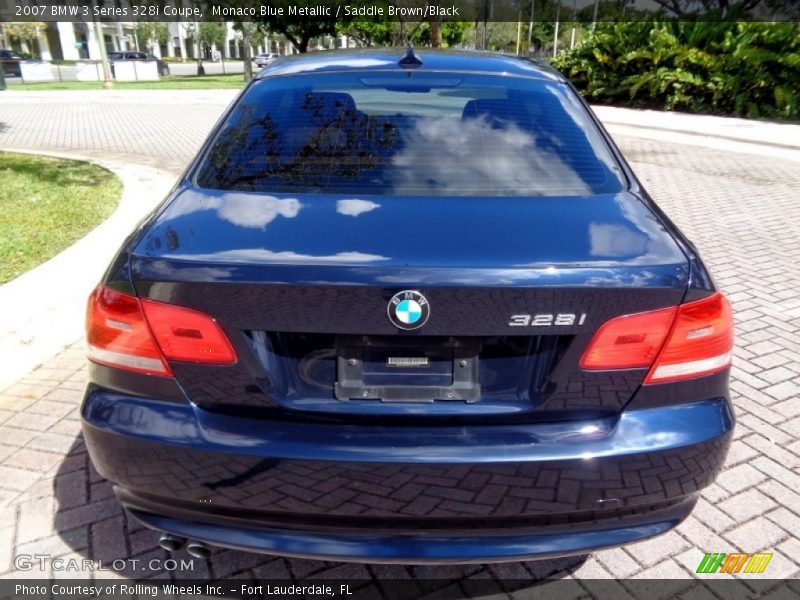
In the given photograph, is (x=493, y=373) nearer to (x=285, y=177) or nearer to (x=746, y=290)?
(x=285, y=177)

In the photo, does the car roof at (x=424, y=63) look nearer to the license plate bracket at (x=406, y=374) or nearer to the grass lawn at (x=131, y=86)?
the license plate bracket at (x=406, y=374)

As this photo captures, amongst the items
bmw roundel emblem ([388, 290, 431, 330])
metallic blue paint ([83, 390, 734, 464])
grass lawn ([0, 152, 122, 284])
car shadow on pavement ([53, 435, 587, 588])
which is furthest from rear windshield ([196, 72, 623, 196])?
grass lawn ([0, 152, 122, 284])

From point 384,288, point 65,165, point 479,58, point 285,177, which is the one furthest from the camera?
point 65,165

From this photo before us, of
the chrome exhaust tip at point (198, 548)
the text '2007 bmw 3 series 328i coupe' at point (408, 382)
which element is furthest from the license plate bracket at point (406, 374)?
the chrome exhaust tip at point (198, 548)

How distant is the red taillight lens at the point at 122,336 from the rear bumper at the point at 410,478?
0.35 ft

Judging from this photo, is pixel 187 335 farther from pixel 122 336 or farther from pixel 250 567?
pixel 250 567

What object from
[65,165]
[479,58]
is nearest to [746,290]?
[479,58]

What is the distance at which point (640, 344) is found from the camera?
1693 mm

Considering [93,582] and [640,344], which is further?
[93,582]

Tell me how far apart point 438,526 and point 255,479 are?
51cm

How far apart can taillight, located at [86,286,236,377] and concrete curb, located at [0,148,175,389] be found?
2243 mm

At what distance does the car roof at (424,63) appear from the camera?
2824 millimetres

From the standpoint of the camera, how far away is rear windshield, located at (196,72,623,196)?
2.17m

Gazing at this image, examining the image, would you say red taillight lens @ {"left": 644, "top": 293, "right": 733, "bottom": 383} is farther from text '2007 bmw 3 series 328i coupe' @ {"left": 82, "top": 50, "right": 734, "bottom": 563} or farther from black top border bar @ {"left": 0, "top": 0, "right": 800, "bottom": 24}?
black top border bar @ {"left": 0, "top": 0, "right": 800, "bottom": 24}
